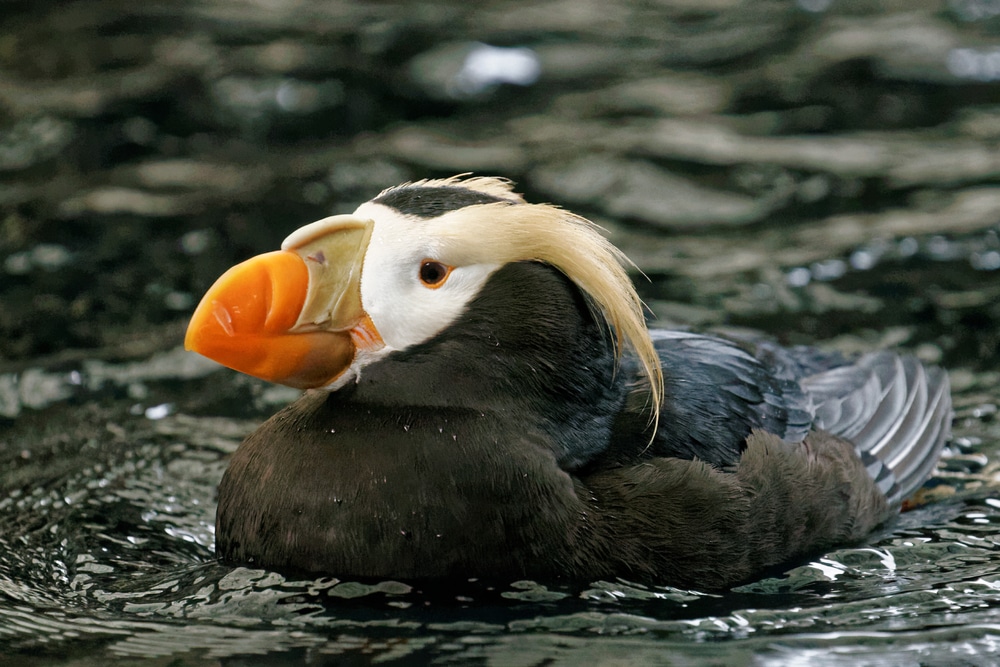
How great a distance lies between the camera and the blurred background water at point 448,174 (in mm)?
3516

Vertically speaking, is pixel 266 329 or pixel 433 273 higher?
pixel 433 273

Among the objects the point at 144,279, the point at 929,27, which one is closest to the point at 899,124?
the point at 929,27

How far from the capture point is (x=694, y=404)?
12.8ft

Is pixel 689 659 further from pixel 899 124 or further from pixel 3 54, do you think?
pixel 3 54

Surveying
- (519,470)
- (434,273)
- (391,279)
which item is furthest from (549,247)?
(519,470)

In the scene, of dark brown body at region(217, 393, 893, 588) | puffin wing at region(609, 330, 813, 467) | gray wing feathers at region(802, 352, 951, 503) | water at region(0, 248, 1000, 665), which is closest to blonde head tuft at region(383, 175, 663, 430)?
puffin wing at region(609, 330, 813, 467)

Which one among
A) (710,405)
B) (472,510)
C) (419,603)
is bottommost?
(419,603)

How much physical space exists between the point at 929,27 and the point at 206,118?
16.3 feet

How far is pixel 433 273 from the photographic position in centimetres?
357

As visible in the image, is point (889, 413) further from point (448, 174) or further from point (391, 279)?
point (448, 174)

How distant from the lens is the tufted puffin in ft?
11.3

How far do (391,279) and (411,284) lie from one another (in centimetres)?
6

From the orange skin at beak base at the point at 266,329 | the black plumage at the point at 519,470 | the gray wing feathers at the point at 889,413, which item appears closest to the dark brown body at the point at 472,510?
the black plumage at the point at 519,470

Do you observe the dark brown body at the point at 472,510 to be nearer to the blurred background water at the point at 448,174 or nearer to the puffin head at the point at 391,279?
the blurred background water at the point at 448,174
